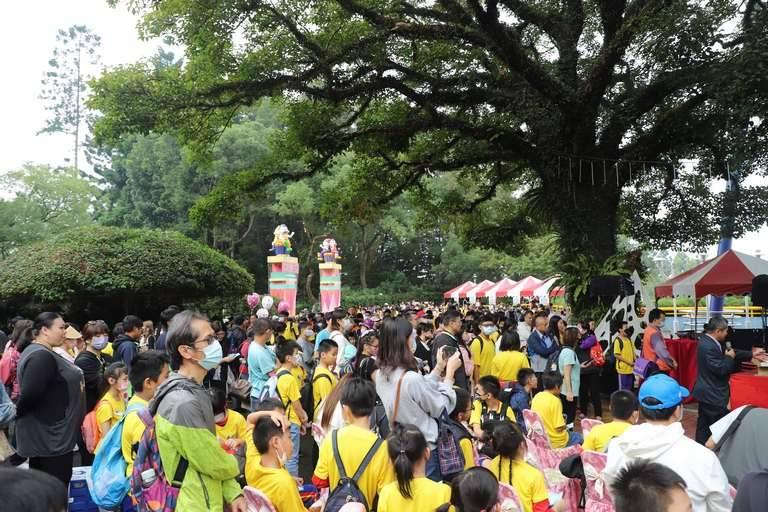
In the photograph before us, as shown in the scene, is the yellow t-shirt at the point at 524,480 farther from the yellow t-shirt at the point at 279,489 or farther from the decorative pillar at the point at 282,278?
the decorative pillar at the point at 282,278

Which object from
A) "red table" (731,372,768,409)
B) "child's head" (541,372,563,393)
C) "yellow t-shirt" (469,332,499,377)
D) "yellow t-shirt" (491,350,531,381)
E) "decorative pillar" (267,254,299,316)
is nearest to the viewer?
"child's head" (541,372,563,393)

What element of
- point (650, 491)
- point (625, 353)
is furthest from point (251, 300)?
point (650, 491)

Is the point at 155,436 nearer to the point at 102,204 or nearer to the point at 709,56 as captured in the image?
the point at 709,56

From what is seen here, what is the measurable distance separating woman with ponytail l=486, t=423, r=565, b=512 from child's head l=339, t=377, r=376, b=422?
0.87 m

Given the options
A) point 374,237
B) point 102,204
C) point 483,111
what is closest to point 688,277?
point 483,111

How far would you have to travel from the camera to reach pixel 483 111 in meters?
14.6

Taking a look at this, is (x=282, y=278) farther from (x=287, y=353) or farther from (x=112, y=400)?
(x=112, y=400)

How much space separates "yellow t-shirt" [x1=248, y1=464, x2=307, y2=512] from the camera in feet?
11.6

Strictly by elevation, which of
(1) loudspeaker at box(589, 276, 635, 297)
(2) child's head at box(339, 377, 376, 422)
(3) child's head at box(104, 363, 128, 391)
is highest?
(1) loudspeaker at box(589, 276, 635, 297)

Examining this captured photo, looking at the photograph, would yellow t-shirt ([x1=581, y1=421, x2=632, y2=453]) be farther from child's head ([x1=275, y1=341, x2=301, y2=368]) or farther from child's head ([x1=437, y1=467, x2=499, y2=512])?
child's head ([x1=275, y1=341, x2=301, y2=368])

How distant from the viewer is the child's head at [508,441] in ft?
12.5

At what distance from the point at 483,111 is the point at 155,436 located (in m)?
12.8

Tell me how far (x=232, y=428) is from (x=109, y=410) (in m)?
1.20

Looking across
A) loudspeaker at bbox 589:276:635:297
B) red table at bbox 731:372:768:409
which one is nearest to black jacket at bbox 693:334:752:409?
red table at bbox 731:372:768:409
